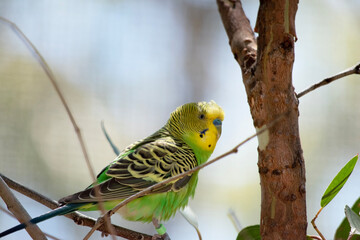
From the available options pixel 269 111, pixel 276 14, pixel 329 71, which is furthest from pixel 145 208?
pixel 329 71

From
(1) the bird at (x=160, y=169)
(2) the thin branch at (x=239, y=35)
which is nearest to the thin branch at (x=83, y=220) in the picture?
(1) the bird at (x=160, y=169)

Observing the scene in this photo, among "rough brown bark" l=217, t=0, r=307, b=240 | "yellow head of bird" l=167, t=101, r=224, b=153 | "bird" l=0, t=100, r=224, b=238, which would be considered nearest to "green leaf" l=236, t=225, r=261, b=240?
"rough brown bark" l=217, t=0, r=307, b=240

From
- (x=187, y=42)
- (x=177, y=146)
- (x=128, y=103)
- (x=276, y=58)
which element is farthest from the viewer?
(x=187, y=42)

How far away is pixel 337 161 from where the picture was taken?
4.19m

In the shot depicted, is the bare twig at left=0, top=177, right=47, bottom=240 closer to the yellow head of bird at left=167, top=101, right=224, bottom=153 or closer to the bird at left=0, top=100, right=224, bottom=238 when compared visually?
the bird at left=0, top=100, right=224, bottom=238

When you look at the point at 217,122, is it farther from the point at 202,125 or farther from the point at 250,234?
the point at 250,234

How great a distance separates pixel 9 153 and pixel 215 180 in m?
1.73

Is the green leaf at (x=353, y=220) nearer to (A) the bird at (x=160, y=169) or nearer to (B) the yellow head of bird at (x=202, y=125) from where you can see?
(A) the bird at (x=160, y=169)

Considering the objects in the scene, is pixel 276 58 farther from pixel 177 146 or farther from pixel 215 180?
pixel 215 180

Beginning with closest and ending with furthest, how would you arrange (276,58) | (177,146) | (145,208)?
(276,58)
(145,208)
(177,146)

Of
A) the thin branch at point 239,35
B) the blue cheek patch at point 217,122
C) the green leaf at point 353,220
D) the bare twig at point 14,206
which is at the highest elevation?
the thin branch at point 239,35

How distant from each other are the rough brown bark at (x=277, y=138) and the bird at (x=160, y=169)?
0.61m

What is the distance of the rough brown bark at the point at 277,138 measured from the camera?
1.07 meters

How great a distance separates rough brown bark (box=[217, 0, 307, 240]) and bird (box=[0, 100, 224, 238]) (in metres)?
0.61
